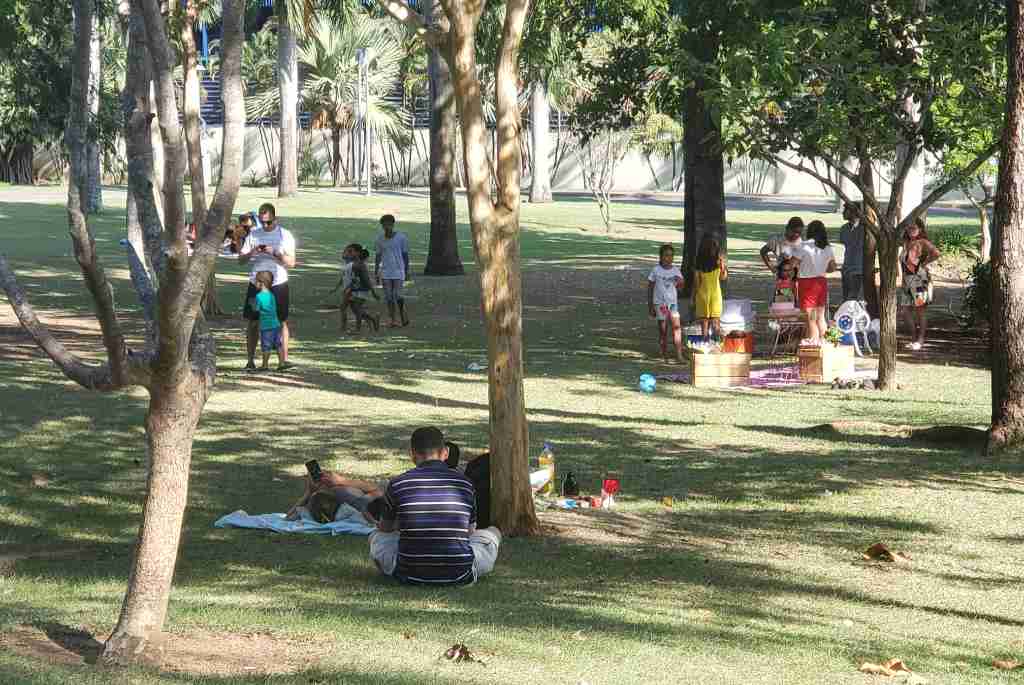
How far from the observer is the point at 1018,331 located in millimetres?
12258

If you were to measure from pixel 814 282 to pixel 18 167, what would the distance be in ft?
190

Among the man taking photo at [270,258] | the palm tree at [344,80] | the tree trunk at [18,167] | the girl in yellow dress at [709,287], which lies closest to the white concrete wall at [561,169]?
the palm tree at [344,80]

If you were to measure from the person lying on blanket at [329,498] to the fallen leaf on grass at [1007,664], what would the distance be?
4.34 meters

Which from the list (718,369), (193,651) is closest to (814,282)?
(718,369)

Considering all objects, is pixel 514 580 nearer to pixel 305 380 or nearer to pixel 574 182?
pixel 305 380

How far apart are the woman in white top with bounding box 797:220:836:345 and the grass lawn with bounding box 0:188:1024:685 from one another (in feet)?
3.84

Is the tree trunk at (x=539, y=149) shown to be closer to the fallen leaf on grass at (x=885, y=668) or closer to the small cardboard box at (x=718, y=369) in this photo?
the small cardboard box at (x=718, y=369)

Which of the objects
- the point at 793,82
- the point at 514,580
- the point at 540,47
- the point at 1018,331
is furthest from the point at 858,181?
the point at 514,580

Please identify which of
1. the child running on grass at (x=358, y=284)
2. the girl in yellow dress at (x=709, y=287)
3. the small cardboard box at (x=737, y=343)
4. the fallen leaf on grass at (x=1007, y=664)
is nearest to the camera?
the fallen leaf on grass at (x=1007, y=664)

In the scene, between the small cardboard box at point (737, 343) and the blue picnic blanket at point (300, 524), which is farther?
the small cardboard box at point (737, 343)

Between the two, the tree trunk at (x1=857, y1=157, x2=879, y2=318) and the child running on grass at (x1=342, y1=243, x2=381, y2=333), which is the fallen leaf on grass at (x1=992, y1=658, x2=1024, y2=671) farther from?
the child running on grass at (x1=342, y1=243, x2=381, y2=333)

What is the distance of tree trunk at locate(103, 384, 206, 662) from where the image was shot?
21.4 feet

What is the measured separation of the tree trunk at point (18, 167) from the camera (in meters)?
68.5

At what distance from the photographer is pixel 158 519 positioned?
6.59 m
